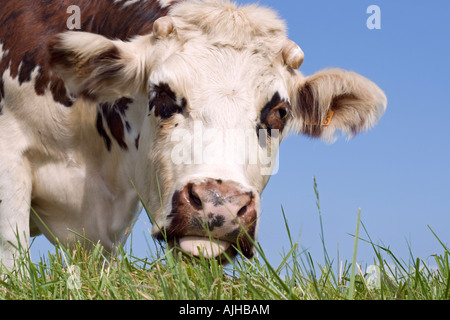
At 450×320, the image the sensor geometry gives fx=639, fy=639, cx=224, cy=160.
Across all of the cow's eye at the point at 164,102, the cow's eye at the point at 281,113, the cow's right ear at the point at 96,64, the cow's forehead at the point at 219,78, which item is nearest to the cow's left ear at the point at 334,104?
the cow's eye at the point at 281,113

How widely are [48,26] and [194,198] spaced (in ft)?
10.2

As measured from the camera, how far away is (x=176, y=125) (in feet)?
15.6

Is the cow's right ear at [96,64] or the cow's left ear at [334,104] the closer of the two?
the cow's right ear at [96,64]

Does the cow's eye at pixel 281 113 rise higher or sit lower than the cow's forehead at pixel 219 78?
lower

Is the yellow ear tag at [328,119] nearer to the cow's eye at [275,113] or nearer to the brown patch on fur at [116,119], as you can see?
the cow's eye at [275,113]

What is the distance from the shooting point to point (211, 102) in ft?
15.1

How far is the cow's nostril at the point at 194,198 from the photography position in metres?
4.06

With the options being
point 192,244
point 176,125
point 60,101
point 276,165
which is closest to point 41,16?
point 60,101

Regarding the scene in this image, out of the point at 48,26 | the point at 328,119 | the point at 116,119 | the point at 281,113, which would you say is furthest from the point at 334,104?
the point at 48,26

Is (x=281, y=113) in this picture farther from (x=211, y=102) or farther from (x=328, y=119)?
(x=328, y=119)

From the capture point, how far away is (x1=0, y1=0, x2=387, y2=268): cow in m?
4.29

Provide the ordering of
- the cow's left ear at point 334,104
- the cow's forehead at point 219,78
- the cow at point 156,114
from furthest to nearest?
the cow's left ear at point 334,104 → the cow's forehead at point 219,78 → the cow at point 156,114

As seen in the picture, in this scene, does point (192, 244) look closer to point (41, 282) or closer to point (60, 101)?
point (41, 282)
